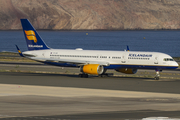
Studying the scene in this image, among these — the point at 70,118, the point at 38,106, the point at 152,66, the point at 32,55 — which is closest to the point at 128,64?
the point at 152,66

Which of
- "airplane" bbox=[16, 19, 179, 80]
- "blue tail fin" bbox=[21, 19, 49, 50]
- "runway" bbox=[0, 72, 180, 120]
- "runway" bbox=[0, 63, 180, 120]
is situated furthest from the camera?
"blue tail fin" bbox=[21, 19, 49, 50]

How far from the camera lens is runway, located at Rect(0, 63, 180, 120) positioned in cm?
2648

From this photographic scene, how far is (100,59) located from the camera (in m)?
57.8

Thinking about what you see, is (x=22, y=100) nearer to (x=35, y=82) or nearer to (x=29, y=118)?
(x=29, y=118)

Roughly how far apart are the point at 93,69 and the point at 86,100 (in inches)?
839

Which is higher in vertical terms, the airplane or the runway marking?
the airplane

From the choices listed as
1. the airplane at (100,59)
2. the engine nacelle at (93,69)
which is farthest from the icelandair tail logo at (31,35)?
the engine nacelle at (93,69)

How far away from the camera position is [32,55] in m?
62.9

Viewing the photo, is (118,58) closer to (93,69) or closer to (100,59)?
(100,59)

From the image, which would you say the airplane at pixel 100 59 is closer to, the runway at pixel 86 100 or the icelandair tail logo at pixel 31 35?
the icelandair tail logo at pixel 31 35

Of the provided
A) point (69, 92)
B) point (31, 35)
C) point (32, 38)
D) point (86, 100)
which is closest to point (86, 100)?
point (86, 100)

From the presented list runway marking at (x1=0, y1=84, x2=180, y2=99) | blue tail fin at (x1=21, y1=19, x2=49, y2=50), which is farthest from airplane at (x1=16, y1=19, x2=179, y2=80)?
runway marking at (x1=0, y1=84, x2=180, y2=99)

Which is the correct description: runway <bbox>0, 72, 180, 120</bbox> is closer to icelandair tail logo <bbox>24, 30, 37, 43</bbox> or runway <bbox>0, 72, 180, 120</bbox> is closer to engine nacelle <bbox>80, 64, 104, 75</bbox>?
engine nacelle <bbox>80, 64, 104, 75</bbox>

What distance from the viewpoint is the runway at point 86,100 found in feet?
86.9
